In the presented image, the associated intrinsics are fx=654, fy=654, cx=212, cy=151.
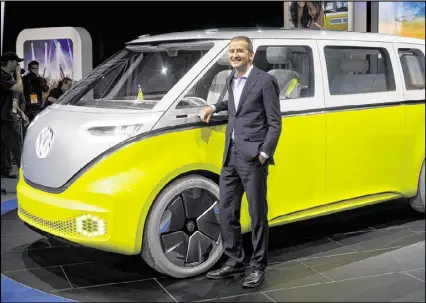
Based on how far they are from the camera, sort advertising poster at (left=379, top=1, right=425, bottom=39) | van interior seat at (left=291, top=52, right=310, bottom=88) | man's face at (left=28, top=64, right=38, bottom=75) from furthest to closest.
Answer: man's face at (left=28, top=64, right=38, bottom=75) → advertising poster at (left=379, top=1, right=425, bottom=39) → van interior seat at (left=291, top=52, right=310, bottom=88)

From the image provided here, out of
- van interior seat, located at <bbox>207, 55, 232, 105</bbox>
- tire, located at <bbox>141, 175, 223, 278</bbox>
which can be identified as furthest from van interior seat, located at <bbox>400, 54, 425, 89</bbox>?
tire, located at <bbox>141, 175, 223, 278</bbox>

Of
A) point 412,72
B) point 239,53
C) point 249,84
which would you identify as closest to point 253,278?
point 249,84

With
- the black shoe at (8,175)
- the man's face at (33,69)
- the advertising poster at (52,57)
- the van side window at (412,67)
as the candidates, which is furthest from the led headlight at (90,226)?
the advertising poster at (52,57)

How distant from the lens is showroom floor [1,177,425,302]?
12.4 ft

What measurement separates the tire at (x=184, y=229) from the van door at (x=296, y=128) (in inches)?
16.5

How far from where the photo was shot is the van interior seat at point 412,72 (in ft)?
16.9

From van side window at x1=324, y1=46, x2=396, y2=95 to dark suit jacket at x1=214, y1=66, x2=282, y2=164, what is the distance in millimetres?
1071

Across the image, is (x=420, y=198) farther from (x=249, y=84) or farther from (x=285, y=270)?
(x=249, y=84)

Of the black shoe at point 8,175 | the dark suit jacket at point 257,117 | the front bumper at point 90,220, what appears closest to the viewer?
the dark suit jacket at point 257,117

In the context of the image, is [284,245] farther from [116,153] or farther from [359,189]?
[116,153]

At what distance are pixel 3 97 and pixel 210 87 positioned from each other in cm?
396

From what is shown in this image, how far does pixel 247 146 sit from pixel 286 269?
994mm

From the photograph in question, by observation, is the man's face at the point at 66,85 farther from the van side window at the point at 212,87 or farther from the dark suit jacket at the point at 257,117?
the dark suit jacket at the point at 257,117

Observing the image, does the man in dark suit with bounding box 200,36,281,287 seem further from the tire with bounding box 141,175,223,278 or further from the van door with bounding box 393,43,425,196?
the van door with bounding box 393,43,425,196
